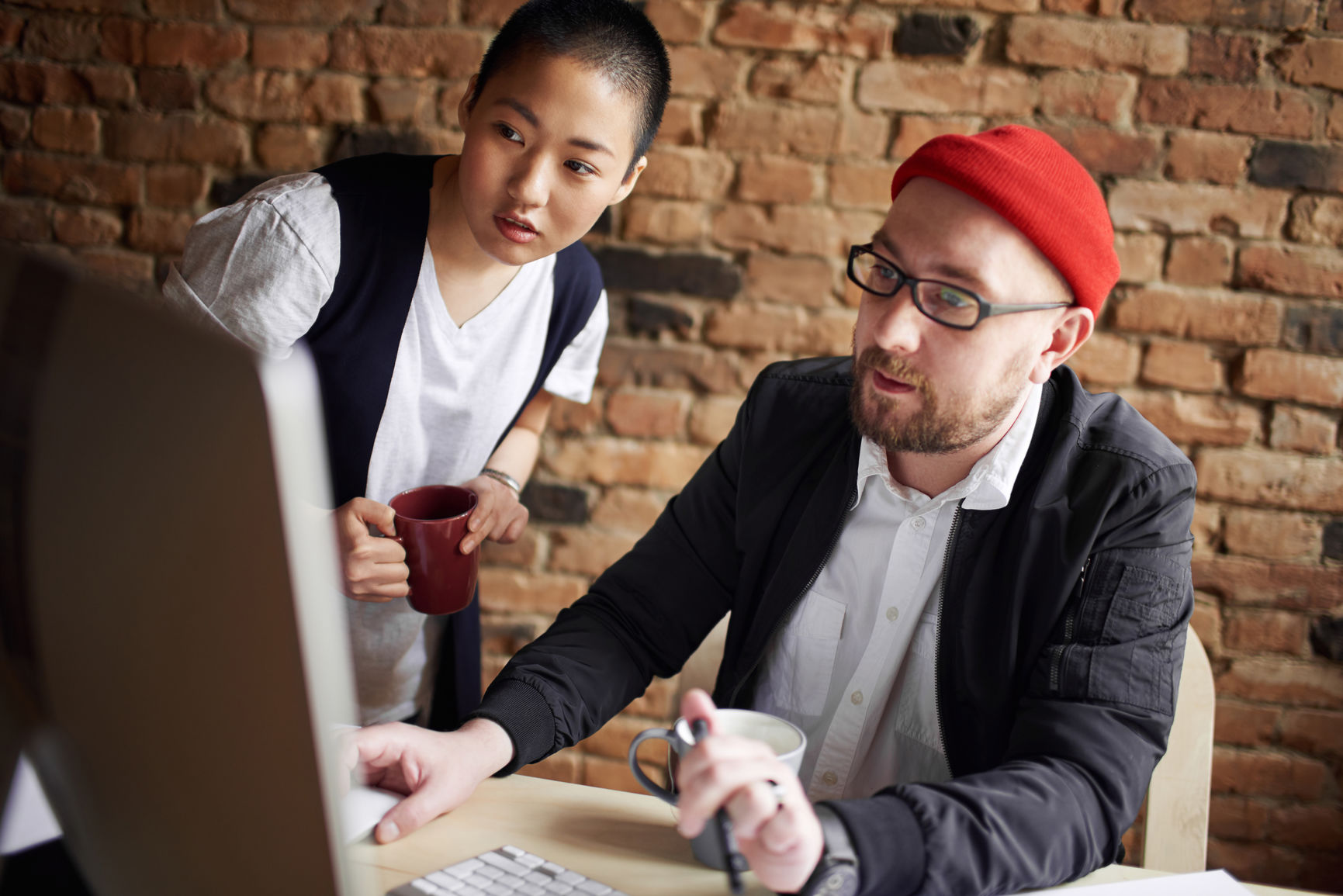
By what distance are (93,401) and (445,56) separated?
57.2 inches

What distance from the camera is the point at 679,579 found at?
117cm

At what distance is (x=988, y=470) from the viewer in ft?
3.35

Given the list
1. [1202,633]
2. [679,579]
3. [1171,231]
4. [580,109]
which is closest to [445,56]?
[580,109]

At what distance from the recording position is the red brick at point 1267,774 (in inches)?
66.1

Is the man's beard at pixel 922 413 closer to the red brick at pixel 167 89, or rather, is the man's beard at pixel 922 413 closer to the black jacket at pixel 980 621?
the black jacket at pixel 980 621

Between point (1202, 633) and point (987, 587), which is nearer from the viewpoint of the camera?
point (987, 587)

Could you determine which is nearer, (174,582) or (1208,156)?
(174,582)

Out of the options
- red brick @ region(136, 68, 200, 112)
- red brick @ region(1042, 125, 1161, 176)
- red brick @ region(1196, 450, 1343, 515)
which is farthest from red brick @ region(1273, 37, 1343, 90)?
red brick @ region(136, 68, 200, 112)

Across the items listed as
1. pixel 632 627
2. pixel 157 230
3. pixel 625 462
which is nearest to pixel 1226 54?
pixel 625 462

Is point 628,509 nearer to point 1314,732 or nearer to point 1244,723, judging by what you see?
point 1244,723

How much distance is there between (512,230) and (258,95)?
2.78 feet

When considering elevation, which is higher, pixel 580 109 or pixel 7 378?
pixel 580 109

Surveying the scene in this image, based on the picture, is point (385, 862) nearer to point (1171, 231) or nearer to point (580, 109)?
point (580, 109)

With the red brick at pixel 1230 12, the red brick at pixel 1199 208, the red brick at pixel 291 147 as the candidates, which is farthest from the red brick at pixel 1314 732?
the red brick at pixel 291 147
